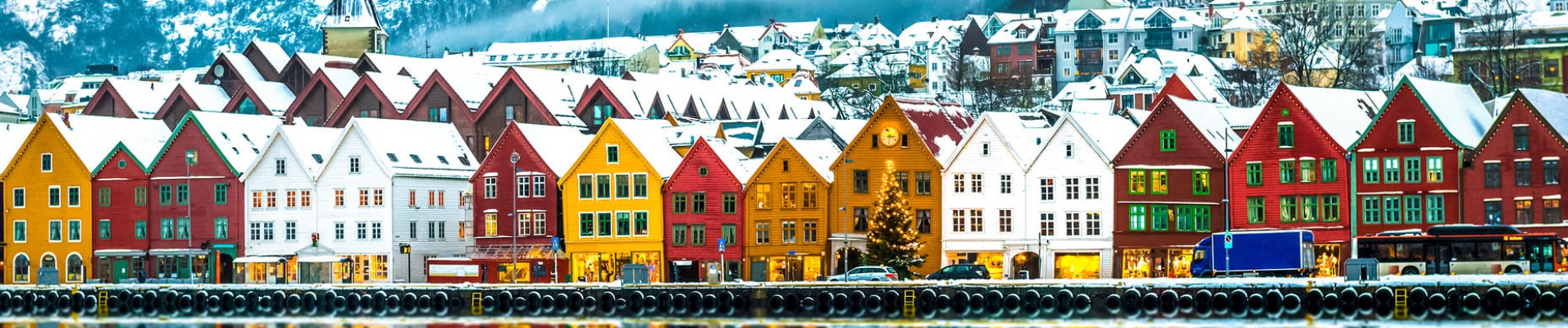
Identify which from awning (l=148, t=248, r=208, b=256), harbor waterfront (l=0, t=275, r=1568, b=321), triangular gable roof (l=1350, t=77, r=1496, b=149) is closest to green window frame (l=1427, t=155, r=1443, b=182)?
triangular gable roof (l=1350, t=77, r=1496, b=149)

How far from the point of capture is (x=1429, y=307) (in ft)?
278

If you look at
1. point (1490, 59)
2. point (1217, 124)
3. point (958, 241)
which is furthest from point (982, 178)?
point (1490, 59)

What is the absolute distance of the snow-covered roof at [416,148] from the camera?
121 meters

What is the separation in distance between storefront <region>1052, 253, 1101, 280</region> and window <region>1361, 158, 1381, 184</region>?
475 inches

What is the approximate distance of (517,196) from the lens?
119938mm

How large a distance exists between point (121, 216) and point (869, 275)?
43.6 m

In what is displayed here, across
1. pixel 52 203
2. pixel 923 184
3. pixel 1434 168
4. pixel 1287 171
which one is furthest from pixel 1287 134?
→ pixel 52 203

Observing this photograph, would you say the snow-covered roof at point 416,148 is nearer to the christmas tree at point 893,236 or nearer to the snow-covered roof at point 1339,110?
the christmas tree at point 893,236

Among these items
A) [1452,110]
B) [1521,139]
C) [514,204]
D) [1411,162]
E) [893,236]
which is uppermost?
A: [1452,110]

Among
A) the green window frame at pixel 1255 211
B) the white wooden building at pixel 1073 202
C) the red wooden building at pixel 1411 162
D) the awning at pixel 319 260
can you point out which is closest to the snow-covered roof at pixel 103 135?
the awning at pixel 319 260

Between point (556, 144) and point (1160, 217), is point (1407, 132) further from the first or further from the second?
point (556, 144)

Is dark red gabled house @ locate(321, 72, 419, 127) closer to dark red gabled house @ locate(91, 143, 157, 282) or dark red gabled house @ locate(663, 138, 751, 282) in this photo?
dark red gabled house @ locate(91, 143, 157, 282)

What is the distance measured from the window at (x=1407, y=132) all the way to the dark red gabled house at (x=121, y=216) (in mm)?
59426

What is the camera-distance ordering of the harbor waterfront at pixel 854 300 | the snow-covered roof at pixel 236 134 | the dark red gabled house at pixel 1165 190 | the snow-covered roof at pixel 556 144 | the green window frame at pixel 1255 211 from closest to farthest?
the harbor waterfront at pixel 854 300
the green window frame at pixel 1255 211
the dark red gabled house at pixel 1165 190
the snow-covered roof at pixel 556 144
the snow-covered roof at pixel 236 134
